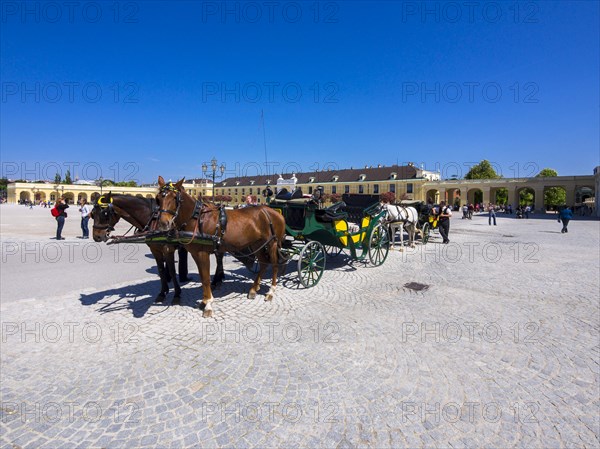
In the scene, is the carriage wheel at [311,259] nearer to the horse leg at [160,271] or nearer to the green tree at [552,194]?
the horse leg at [160,271]

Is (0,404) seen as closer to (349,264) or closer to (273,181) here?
(349,264)

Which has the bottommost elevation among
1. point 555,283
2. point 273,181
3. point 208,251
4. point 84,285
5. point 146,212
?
point 555,283

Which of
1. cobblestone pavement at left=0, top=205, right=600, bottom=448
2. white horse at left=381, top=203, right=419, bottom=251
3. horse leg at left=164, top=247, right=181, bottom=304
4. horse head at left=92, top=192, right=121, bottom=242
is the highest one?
horse head at left=92, top=192, right=121, bottom=242

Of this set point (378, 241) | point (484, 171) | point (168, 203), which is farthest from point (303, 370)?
point (484, 171)

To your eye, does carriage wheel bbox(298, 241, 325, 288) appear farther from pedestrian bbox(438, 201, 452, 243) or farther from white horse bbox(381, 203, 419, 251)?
pedestrian bbox(438, 201, 452, 243)

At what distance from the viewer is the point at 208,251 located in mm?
4898

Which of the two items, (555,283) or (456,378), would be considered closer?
(456,378)

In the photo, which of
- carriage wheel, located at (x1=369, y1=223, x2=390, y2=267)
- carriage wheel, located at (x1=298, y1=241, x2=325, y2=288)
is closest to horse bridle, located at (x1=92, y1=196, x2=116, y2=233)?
carriage wheel, located at (x1=298, y1=241, x2=325, y2=288)

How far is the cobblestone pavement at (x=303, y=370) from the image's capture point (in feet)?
8.26

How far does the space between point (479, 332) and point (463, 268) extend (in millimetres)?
4803

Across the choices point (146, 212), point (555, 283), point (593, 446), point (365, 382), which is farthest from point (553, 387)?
point (146, 212)

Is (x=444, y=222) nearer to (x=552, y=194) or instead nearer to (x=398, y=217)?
(x=398, y=217)

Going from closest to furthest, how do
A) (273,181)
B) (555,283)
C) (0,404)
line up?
(0,404)
(555,283)
(273,181)

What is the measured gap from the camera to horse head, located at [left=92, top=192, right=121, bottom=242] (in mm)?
4555
